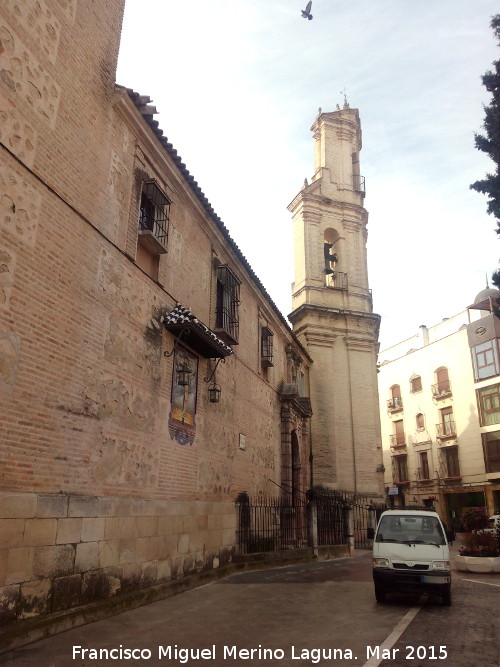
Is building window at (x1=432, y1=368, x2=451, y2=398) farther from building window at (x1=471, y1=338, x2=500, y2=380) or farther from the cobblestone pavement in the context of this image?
the cobblestone pavement

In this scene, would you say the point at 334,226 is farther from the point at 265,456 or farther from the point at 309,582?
the point at 309,582

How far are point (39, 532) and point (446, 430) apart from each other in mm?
33530

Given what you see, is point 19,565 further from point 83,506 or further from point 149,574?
point 149,574

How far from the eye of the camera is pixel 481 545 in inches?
504

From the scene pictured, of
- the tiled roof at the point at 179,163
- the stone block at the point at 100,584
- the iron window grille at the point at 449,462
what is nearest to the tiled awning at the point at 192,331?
the tiled roof at the point at 179,163

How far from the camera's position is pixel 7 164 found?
5996mm

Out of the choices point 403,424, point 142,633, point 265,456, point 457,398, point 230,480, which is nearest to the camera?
point 142,633

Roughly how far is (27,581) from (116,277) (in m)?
4.34

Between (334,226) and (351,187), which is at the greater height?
(351,187)

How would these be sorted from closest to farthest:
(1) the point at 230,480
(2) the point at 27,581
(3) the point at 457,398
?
(2) the point at 27,581, (1) the point at 230,480, (3) the point at 457,398

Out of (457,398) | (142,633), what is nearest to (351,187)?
(457,398)

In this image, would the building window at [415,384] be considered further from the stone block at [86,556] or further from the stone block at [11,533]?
the stone block at [11,533]

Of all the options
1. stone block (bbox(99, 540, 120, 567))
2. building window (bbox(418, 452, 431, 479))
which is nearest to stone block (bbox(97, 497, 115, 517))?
stone block (bbox(99, 540, 120, 567))

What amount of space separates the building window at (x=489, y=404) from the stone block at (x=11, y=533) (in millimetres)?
30799
